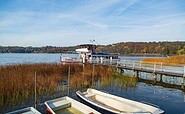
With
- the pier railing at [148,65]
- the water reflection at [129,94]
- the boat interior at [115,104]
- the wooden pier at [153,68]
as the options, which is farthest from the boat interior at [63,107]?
the pier railing at [148,65]

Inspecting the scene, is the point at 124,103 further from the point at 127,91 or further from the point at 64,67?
the point at 64,67

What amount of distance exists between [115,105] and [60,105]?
266 cm

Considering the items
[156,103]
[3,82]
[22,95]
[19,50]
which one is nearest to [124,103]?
[156,103]

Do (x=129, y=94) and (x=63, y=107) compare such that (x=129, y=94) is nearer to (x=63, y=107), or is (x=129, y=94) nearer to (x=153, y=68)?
(x=63, y=107)

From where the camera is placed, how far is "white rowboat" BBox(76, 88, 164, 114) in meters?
7.59

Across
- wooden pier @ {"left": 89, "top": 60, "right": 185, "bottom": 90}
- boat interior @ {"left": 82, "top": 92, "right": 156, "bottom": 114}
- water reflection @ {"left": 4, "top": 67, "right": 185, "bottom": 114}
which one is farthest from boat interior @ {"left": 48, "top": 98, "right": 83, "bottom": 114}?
wooden pier @ {"left": 89, "top": 60, "right": 185, "bottom": 90}

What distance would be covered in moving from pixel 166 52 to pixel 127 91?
73.5 meters

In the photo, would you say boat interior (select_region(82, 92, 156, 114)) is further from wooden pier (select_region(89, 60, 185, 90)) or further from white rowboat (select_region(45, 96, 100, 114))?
wooden pier (select_region(89, 60, 185, 90))

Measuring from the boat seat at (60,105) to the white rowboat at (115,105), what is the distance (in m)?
1.11

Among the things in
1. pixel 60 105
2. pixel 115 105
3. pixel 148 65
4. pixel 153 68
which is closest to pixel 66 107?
pixel 60 105

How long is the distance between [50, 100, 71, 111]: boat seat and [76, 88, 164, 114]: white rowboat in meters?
1.11

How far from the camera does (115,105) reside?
29.7 feet

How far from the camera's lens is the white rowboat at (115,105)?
7.59 metres

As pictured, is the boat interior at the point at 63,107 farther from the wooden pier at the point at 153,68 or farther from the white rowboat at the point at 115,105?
the wooden pier at the point at 153,68
